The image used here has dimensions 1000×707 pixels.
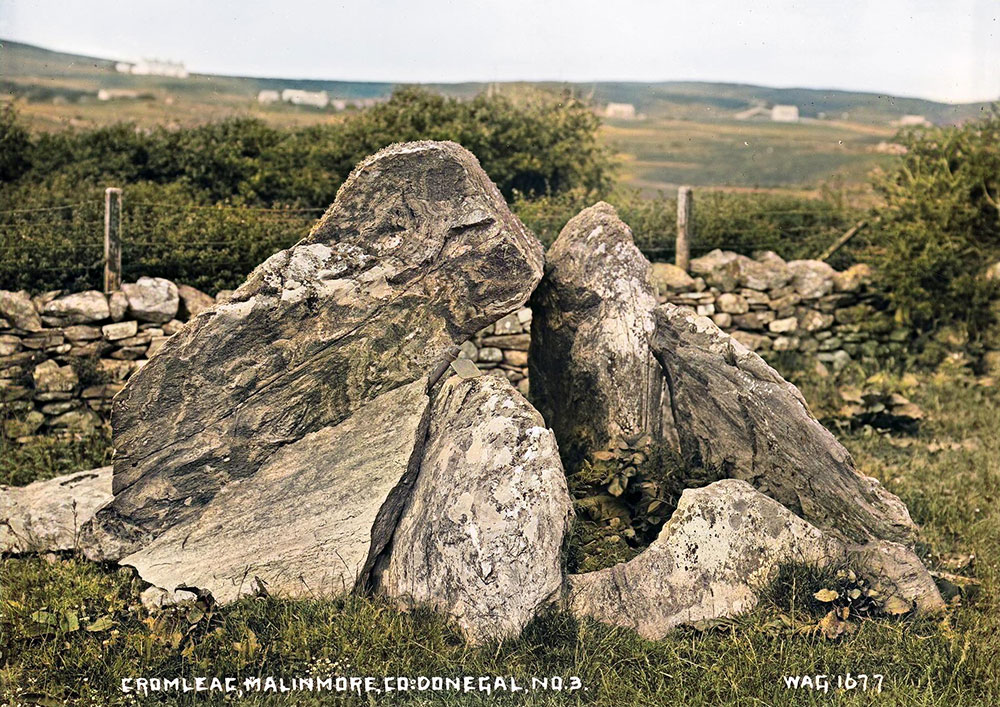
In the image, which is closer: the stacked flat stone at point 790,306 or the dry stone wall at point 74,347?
the dry stone wall at point 74,347

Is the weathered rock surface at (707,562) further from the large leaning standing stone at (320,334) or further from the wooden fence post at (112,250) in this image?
the wooden fence post at (112,250)

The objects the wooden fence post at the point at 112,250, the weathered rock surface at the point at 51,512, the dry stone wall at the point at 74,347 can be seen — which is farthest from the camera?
the wooden fence post at the point at 112,250

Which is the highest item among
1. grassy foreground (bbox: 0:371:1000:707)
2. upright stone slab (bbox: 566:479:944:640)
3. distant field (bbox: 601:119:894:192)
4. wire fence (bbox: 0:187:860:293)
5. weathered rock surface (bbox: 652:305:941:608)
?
distant field (bbox: 601:119:894:192)

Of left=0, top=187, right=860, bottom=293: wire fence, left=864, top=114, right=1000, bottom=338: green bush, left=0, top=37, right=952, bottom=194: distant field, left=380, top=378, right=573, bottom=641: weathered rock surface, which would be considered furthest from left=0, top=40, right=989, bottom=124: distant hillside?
left=380, top=378, right=573, bottom=641: weathered rock surface

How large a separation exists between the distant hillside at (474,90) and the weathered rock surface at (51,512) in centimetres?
1130

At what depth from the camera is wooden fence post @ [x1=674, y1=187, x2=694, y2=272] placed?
13.7 metres

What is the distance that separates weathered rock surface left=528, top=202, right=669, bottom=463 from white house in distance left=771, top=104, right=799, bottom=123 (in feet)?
72.3

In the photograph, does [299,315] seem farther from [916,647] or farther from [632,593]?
[916,647]

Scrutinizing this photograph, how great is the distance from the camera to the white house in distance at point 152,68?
82.0ft

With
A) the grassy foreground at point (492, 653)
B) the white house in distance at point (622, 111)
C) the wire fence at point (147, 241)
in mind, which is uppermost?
the white house in distance at point (622, 111)

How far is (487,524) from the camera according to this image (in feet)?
20.5

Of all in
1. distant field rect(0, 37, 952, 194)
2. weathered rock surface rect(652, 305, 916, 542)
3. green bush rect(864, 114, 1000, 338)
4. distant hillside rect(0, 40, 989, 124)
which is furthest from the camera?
distant field rect(0, 37, 952, 194)

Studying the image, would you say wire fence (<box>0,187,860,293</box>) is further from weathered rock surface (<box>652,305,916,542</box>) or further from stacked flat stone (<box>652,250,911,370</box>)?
weathered rock surface (<box>652,305,916,542</box>)

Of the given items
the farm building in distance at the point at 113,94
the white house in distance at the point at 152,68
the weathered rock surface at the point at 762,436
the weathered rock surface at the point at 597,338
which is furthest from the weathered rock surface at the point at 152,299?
the farm building in distance at the point at 113,94
